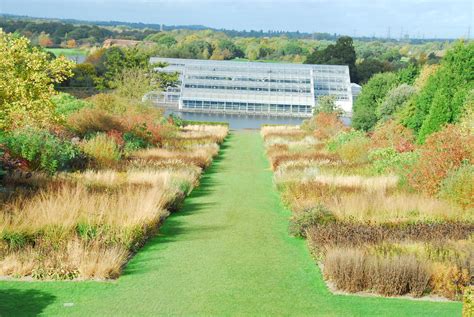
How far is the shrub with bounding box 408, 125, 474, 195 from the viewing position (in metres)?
15.3

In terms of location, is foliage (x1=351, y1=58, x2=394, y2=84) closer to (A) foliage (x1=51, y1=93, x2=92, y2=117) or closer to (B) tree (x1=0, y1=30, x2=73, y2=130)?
(A) foliage (x1=51, y1=93, x2=92, y2=117)

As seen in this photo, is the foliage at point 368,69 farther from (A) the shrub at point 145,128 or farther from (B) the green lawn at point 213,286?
(B) the green lawn at point 213,286

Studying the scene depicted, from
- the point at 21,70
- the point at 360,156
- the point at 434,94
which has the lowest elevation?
the point at 360,156

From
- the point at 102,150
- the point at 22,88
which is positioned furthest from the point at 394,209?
the point at 22,88

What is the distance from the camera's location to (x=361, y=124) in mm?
34094

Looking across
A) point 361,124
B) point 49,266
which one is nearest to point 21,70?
point 49,266

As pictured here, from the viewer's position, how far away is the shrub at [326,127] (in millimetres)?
33062

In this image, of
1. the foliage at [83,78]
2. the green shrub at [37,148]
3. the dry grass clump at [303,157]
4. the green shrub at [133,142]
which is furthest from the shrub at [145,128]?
the foliage at [83,78]

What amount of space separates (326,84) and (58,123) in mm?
39512

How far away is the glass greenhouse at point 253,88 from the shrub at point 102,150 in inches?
1280

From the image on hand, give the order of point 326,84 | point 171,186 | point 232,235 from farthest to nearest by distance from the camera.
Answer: point 326,84
point 171,186
point 232,235

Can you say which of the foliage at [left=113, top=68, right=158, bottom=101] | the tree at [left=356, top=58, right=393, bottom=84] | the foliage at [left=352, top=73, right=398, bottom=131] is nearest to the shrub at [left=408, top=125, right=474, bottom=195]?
the foliage at [left=352, top=73, right=398, bottom=131]

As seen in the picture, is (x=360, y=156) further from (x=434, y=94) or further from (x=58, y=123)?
(x=58, y=123)

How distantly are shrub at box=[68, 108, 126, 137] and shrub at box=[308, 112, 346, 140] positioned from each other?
10.4m
